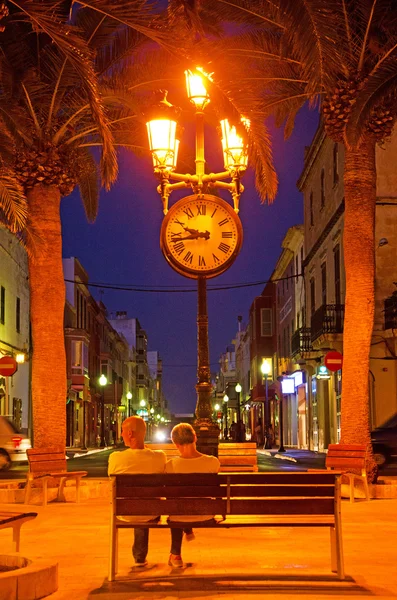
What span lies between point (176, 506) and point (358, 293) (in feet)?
31.6

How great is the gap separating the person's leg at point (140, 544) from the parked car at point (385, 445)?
17888 mm

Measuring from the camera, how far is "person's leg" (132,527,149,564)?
860cm

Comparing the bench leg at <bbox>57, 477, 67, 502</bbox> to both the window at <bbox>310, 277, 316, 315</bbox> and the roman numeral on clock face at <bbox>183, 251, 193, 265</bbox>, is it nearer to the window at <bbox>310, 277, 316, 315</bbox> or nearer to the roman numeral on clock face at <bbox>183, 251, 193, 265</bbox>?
the roman numeral on clock face at <bbox>183, 251, 193, 265</bbox>

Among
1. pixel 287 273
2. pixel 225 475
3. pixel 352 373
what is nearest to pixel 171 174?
pixel 352 373

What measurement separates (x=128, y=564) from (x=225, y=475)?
171cm

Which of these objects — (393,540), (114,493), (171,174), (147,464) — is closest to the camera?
(114,493)

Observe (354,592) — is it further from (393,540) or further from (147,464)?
(393,540)

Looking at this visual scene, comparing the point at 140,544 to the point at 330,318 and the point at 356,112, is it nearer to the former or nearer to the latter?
the point at 356,112

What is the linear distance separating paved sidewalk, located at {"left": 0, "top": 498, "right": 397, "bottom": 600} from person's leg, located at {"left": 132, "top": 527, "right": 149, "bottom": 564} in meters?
0.12

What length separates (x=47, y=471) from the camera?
1623 centimetres

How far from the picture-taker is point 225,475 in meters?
8.17

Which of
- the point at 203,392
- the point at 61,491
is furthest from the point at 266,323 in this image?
the point at 203,392

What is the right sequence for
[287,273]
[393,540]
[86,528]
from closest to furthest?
[393,540]
[86,528]
[287,273]

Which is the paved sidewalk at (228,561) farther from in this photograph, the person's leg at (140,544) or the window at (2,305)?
the window at (2,305)
